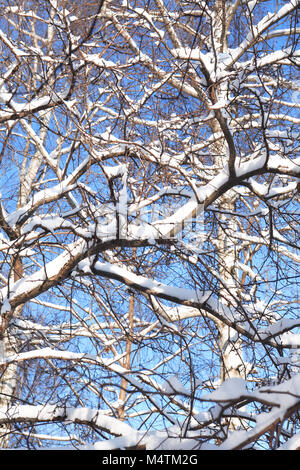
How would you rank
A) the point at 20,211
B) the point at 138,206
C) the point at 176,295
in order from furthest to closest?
the point at 20,211 → the point at 138,206 → the point at 176,295

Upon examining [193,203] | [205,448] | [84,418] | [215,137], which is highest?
Result: [215,137]

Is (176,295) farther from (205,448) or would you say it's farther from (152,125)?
Result: (152,125)

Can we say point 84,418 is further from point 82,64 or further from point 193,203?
point 82,64

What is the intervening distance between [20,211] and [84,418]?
2297 mm

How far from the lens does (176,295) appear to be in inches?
140

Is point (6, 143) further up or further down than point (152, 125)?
further down

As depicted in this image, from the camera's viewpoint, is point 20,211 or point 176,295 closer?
point 176,295

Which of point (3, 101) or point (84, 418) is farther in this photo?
point (3, 101)

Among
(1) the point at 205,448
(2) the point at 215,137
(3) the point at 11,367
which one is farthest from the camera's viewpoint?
(3) the point at 11,367

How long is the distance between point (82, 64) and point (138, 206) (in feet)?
4.33

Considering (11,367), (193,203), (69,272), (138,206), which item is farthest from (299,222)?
(11,367)

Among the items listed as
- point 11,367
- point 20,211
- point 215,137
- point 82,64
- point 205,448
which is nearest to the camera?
point 205,448

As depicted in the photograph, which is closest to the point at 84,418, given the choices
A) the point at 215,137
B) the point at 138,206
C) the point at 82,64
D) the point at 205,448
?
the point at 205,448

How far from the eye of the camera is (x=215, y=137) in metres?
5.63
